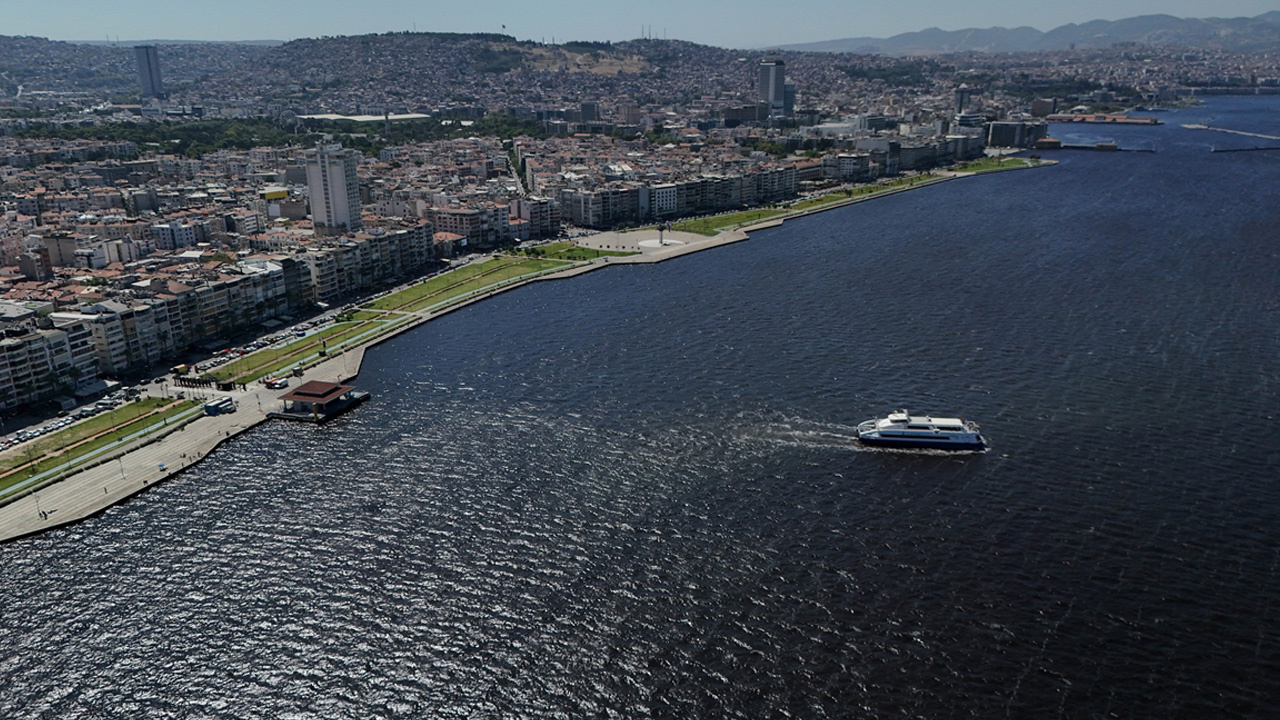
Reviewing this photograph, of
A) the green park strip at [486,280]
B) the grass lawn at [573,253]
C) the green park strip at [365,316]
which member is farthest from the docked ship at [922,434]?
the grass lawn at [573,253]

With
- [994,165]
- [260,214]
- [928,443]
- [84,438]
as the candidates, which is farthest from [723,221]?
[84,438]

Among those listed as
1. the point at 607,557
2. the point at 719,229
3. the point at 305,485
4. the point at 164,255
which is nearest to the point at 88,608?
the point at 305,485

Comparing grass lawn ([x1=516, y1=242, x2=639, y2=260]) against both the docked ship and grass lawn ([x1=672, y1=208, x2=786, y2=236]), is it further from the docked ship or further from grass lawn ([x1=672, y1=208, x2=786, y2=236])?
the docked ship

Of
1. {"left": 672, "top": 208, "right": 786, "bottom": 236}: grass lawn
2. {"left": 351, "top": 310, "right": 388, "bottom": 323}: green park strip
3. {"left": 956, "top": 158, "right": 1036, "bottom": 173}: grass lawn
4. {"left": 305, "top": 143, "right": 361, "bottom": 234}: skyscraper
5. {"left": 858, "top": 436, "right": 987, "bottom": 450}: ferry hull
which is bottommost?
{"left": 858, "top": 436, "right": 987, "bottom": 450}: ferry hull

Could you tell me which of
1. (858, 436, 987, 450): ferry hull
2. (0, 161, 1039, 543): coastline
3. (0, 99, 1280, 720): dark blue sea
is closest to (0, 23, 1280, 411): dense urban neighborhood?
(0, 161, 1039, 543): coastline

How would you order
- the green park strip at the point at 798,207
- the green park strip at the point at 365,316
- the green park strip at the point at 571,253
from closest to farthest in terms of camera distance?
1. the green park strip at the point at 365,316
2. the green park strip at the point at 571,253
3. the green park strip at the point at 798,207

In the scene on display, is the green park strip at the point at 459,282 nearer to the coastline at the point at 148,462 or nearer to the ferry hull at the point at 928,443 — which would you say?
the coastline at the point at 148,462

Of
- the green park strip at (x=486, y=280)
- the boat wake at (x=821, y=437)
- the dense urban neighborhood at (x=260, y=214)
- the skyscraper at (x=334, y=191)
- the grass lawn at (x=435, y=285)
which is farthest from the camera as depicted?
the skyscraper at (x=334, y=191)
